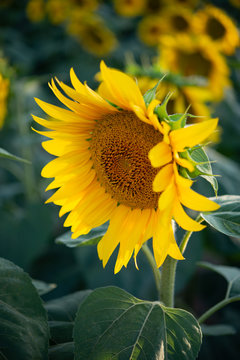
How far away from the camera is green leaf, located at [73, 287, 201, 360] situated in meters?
0.61

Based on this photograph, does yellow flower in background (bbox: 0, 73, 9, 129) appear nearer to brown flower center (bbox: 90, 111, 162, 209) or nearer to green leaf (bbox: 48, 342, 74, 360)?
brown flower center (bbox: 90, 111, 162, 209)

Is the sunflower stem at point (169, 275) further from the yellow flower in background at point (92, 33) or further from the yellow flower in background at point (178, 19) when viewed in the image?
the yellow flower in background at point (92, 33)

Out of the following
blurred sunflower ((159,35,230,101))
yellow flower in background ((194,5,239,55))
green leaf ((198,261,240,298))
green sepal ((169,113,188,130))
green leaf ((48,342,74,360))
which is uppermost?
yellow flower in background ((194,5,239,55))

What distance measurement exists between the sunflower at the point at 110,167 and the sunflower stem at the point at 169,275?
5 cm

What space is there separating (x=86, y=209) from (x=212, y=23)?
5.88 ft

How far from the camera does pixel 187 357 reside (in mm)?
613

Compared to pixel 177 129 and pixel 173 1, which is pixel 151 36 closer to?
pixel 173 1

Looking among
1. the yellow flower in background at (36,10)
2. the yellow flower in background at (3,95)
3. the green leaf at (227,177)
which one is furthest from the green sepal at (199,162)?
the yellow flower in background at (36,10)

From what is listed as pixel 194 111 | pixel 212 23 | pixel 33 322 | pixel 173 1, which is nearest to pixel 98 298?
pixel 33 322

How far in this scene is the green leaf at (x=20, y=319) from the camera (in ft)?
1.87

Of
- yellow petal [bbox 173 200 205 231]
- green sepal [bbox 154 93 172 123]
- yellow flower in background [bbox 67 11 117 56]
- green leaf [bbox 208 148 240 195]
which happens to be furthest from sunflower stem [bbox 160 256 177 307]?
yellow flower in background [bbox 67 11 117 56]

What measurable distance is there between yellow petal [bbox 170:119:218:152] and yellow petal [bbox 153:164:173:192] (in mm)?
30

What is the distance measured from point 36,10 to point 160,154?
8.91 feet

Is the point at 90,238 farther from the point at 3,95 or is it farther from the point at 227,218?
the point at 3,95
